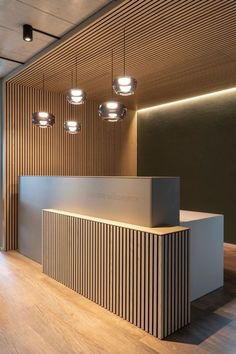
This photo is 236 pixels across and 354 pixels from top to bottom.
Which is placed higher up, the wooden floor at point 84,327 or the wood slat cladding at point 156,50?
the wood slat cladding at point 156,50

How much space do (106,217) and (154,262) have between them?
0.92 m

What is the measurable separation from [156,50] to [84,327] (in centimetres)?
352

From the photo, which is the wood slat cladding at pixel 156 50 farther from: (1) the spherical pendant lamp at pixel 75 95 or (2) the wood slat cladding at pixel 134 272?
(2) the wood slat cladding at pixel 134 272

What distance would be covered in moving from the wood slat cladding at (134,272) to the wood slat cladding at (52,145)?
2.32 meters

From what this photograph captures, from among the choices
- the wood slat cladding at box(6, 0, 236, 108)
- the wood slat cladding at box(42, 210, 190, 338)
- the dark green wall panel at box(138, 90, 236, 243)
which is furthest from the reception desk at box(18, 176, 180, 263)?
the dark green wall panel at box(138, 90, 236, 243)

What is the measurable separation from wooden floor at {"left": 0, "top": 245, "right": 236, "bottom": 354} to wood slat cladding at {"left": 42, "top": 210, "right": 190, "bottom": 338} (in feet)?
0.38

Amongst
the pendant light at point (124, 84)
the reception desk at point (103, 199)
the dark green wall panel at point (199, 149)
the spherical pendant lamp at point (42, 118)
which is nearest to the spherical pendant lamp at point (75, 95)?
the spherical pendant lamp at point (42, 118)

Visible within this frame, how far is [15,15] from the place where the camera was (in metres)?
3.25

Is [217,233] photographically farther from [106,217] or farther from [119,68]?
[119,68]

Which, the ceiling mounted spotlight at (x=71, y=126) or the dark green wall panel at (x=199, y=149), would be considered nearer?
the ceiling mounted spotlight at (x=71, y=126)

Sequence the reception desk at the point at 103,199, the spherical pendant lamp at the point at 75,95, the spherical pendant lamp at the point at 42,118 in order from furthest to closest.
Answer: the spherical pendant lamp at the point at 42,118
the spherical pendant lamp at the point at 75,95
the reception desk at the point at 103,199

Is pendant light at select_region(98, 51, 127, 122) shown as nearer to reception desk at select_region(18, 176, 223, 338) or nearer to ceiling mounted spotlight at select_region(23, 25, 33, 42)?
reception desk at select_region(18, 176, 223, 338)

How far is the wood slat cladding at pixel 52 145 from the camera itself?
5.32 meters

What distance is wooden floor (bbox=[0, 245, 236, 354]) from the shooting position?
2.39 m
